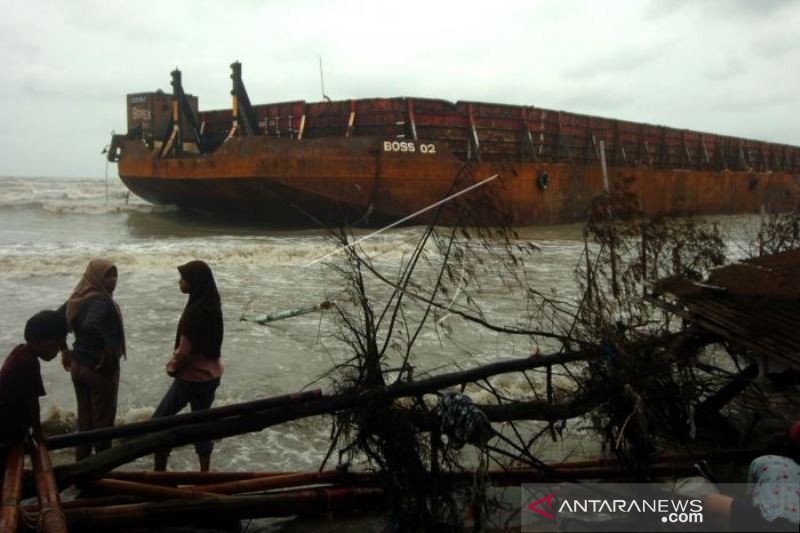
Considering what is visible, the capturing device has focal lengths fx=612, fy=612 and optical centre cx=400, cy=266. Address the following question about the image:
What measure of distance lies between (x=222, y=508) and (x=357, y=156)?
14951 mm

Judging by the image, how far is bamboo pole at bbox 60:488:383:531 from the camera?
2.59 m

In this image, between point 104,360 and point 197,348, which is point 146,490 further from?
point 104,360

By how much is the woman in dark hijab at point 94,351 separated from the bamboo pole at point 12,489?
94cm

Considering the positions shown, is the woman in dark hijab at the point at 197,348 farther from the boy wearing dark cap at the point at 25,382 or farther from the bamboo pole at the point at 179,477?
the boy wearing dark cap at the point at 25,382

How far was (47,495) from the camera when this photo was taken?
2488mm

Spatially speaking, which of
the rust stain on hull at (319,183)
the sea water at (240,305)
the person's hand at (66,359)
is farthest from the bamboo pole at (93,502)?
the rust stain on hull at (319,183)

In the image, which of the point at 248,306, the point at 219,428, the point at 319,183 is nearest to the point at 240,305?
the point at 248,306

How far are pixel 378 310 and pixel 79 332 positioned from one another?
→ 5.71 metres

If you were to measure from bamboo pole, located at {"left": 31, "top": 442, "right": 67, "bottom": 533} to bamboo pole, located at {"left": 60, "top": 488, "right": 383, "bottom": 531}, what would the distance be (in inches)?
5.6

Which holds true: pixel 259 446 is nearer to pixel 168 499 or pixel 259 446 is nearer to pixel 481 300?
pixel 168 499

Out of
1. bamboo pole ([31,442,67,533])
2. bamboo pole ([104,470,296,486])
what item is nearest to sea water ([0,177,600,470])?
bamboo pole ([104,470,296,486])

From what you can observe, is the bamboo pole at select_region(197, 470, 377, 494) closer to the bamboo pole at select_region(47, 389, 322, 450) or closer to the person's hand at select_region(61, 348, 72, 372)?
the bamboo pole at select_region(47, 389, 322, 450)

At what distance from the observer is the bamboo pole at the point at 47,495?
2309 millimetres

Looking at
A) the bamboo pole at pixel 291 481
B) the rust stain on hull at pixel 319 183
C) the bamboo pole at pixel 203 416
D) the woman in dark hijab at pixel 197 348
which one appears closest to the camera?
the bamboo pole at pixel 203 416
